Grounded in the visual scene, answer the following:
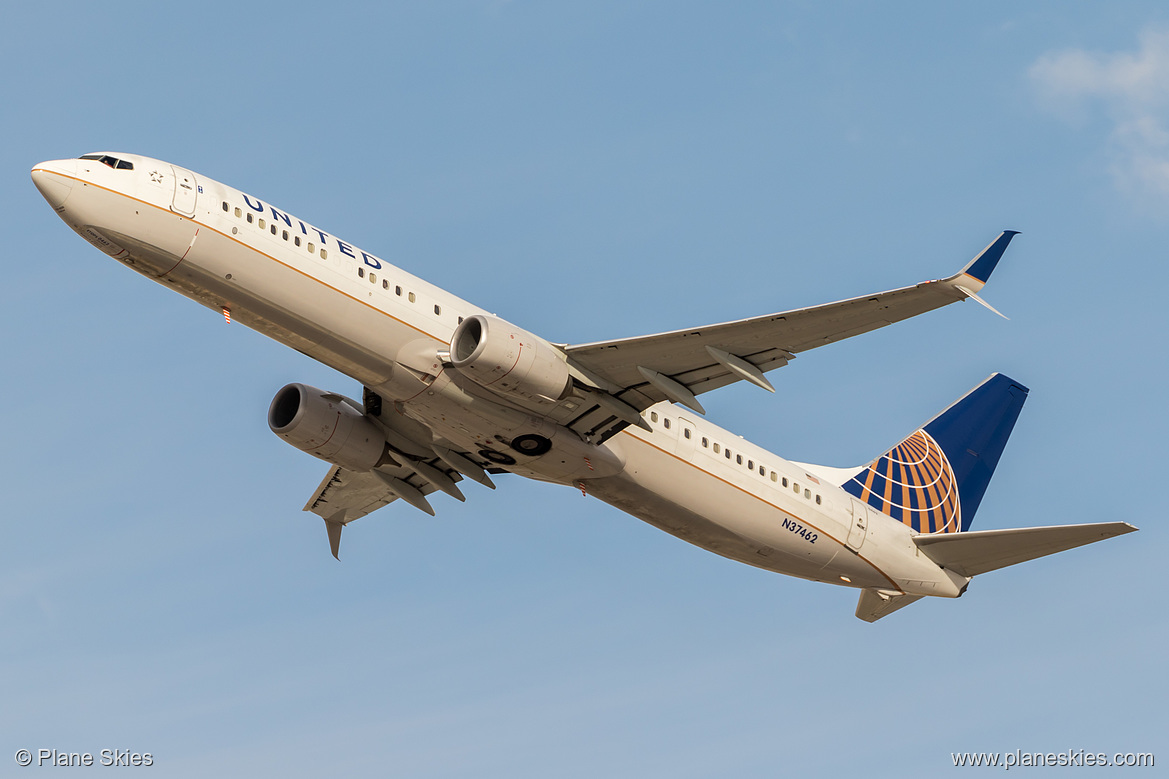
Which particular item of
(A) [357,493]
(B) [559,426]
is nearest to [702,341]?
(B) [559,426]

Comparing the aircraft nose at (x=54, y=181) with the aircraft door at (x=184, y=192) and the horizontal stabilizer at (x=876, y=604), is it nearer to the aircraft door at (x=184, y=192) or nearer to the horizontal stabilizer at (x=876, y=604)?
the aircraft door at (x=184, y=192)

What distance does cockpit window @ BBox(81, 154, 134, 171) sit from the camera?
2728 centimetres

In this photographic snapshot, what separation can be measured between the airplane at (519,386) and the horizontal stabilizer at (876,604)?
1.15 ft

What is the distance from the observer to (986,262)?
80.5 ft

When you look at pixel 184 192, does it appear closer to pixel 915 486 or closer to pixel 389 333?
pixel 389 333

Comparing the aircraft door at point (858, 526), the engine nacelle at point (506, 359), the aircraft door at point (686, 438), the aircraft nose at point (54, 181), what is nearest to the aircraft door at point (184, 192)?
the aircraft nose at point (54, 181)

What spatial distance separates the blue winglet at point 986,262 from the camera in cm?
2439

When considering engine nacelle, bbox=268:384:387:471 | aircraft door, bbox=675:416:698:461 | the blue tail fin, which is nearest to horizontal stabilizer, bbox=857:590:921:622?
the blue tail fin

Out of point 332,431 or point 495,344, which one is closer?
point 495,344

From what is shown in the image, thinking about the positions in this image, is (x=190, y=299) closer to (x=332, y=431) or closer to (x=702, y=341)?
(x=332, y=431)

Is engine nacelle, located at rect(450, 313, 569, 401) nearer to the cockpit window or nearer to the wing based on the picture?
the wing

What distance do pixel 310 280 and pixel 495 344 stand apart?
4315 mm

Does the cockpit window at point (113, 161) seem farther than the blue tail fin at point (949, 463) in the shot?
No

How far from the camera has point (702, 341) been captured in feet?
91.7
